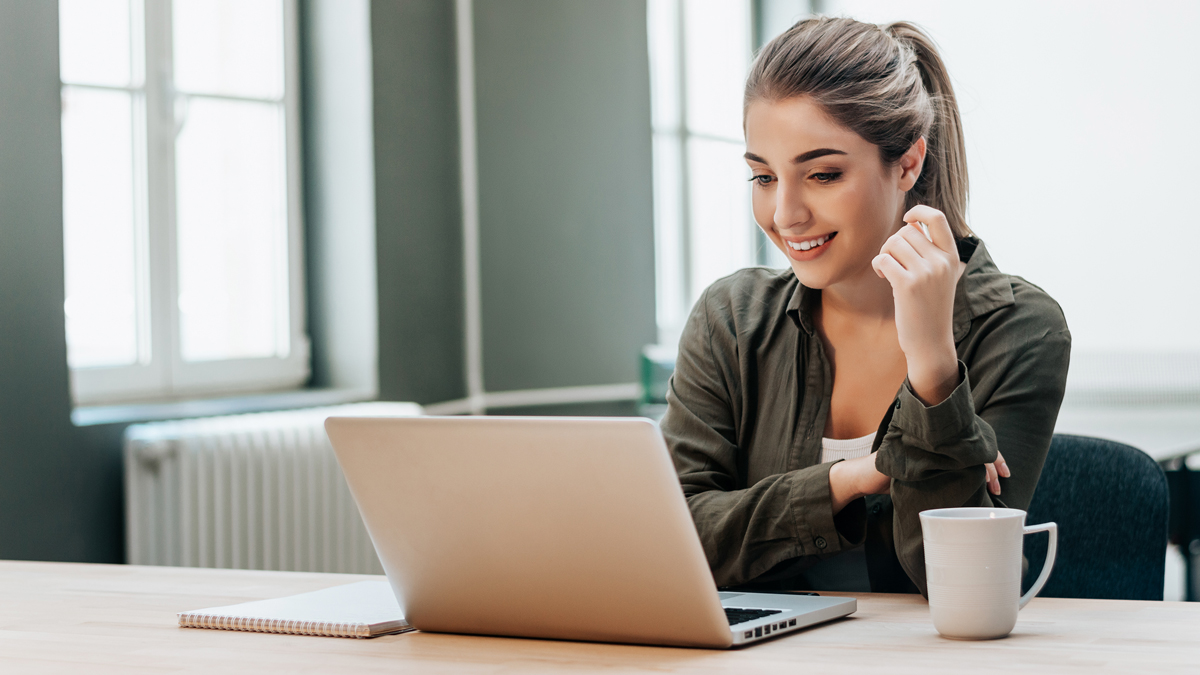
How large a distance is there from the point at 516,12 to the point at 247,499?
5.66 feet

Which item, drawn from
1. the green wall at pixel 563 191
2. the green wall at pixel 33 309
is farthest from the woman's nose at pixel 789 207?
the green wall at pixel 563 191

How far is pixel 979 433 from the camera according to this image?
1237 mm

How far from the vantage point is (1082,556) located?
4.78ft

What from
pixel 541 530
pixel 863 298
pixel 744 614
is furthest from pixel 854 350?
pixel 541 530

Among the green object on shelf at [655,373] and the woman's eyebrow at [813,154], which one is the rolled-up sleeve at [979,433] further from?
the green object on shelf at [655,373]

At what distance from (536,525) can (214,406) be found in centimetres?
216

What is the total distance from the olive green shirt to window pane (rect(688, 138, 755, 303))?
3.18 metres

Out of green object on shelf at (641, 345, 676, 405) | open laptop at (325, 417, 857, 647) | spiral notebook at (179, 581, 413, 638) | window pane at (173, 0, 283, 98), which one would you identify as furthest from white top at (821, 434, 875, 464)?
green object on shelf at (641, 345, 676, 405)

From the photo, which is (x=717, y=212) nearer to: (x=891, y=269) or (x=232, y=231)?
(x=232, y=231)

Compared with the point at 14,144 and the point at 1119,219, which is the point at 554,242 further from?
the point at 1119,219

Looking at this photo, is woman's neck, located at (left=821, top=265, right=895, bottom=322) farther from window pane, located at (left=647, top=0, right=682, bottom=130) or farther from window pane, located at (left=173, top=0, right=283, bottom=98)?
window pane, located at (left=647, top=0, right=682, bottom=130)

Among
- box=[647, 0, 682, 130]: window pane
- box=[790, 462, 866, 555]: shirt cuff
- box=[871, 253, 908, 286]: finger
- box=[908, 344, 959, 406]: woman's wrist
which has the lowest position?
box=[790, 462, 866, 555]: shirt cuff

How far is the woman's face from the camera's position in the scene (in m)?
1.48

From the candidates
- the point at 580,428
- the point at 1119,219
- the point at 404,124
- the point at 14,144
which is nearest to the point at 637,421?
the point at 580,428
